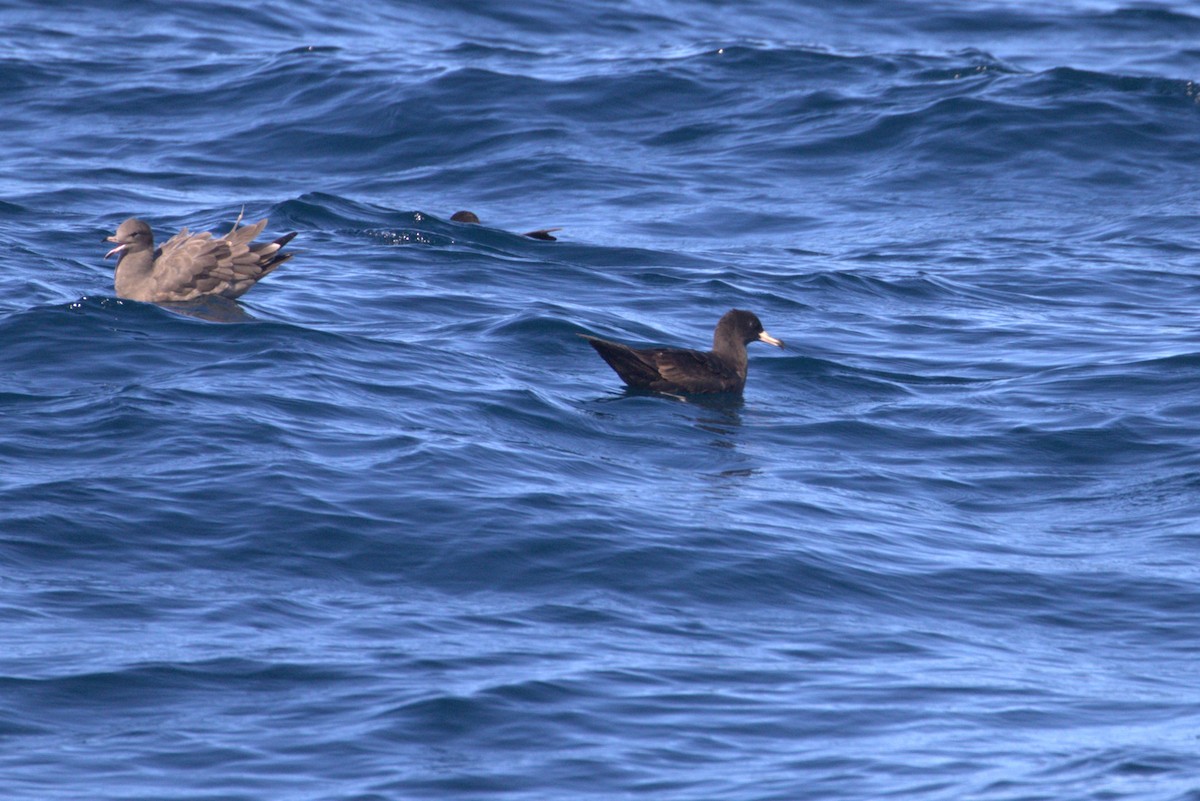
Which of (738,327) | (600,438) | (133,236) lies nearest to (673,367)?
(738,327)

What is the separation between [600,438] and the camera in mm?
11734

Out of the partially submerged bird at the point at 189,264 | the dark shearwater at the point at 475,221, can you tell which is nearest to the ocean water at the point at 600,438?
the dark shearwater at the point at 475,221

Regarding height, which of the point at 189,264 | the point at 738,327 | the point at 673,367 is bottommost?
the point at 673,367

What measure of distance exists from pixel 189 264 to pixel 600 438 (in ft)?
13.4

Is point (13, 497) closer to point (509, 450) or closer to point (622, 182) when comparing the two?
point (509, 450)

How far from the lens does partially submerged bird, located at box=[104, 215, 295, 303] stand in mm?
13789

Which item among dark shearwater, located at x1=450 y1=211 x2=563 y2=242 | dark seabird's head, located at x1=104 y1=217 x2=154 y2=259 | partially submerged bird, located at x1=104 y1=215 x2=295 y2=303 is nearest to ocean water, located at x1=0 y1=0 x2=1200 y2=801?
dark shearwater, located at x1=450 y1=211 x2=563 y2=242

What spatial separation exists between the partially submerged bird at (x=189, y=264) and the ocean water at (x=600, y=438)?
235mm

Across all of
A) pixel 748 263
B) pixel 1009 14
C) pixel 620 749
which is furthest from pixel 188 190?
pixel 1009 14

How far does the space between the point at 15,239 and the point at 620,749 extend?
35.7 feet

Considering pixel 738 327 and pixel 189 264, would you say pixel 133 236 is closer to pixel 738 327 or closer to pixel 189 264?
pixel 189 264

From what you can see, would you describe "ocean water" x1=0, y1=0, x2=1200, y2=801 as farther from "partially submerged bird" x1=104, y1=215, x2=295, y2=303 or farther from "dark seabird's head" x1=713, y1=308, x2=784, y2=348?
"dark seabird's head" x1=713, y1=308, x2=784, y2=348

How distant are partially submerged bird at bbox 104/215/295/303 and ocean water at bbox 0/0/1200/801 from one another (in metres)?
0.24

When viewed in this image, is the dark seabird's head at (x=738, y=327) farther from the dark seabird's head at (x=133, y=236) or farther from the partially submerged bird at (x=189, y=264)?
the dark seabird's head at (x=133, y=236)
